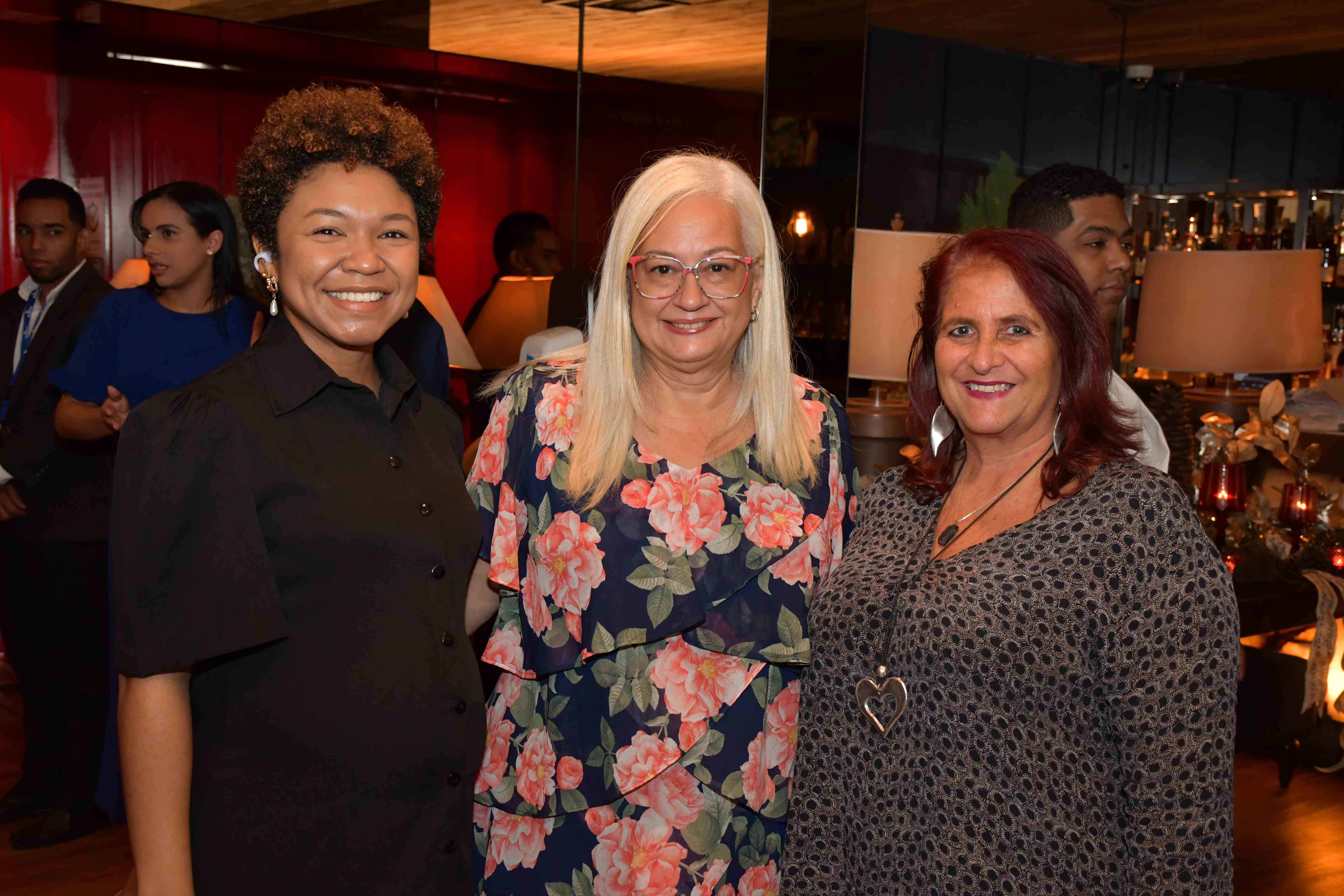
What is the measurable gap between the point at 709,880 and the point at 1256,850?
9.11 feet

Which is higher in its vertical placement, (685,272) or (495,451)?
(685,272)

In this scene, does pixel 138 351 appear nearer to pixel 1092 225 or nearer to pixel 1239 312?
pixel 1092 225

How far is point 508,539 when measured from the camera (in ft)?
6.23

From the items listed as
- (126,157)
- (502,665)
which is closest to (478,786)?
(502,665)

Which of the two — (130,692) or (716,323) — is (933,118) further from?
(130,692)

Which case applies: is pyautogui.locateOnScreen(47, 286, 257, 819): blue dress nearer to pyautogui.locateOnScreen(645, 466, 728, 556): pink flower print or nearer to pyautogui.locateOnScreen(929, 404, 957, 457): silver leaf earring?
pyautogui.locateOnScreen(645, 466, 728, 556): pink flower print

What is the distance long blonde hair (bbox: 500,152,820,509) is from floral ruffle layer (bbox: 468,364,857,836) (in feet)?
0.10

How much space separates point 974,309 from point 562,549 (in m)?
0.73

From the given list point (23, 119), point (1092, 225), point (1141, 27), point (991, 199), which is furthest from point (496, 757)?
point (1141, 27)

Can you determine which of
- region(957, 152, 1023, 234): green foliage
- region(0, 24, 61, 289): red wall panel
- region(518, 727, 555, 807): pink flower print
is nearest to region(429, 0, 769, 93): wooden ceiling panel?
region(0, 24, 61, 289): red wall panel

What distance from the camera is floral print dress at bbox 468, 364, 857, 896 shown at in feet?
5.75

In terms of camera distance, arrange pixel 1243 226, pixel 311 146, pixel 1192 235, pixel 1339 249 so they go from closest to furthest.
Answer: pixel 311 146 → pixel 1339 249 → pixel 1243 226 → pixel 1192 235

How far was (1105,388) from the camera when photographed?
1604mm

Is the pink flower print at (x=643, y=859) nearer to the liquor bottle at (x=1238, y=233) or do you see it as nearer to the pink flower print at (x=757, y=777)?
the pink flower print at (x=757, y=777)
